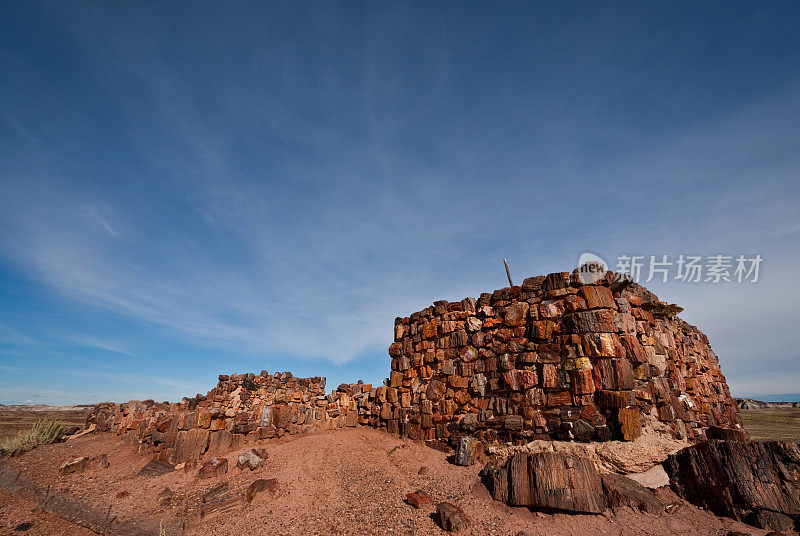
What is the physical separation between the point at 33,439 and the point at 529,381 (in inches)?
642

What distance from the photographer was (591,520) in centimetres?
491

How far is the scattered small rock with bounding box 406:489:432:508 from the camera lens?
576 cm

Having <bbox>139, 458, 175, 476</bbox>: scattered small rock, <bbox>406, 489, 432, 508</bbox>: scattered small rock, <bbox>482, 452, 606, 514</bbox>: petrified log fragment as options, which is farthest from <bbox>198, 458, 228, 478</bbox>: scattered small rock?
<bbox>482, 452, 606, 514</bbox>: petrified log fragment

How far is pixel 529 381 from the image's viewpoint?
7559 mm

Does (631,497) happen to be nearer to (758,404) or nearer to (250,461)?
(250,461)

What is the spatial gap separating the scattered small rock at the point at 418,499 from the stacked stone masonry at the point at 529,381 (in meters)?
2.35

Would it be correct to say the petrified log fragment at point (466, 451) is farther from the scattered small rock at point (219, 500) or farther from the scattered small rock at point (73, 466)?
the scattered small rock at point (73, 466)

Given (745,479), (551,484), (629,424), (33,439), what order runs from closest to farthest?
1. (745,479)
2. (551,484)
3. (629,424)
4. (33,439)

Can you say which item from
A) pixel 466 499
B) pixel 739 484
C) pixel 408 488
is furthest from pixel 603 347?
pixel 408 488

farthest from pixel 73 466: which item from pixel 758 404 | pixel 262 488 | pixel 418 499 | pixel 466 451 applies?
pixel 758 404

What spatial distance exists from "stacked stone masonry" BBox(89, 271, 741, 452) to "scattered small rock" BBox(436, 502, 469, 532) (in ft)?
8.49

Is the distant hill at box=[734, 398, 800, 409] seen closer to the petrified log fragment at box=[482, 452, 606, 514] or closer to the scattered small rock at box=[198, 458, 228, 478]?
the petrified log fragment at box=[482, 452, 606, 514]

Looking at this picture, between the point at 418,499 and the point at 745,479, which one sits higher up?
the point at 745,479

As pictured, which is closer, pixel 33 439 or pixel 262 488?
pixel 262 488
